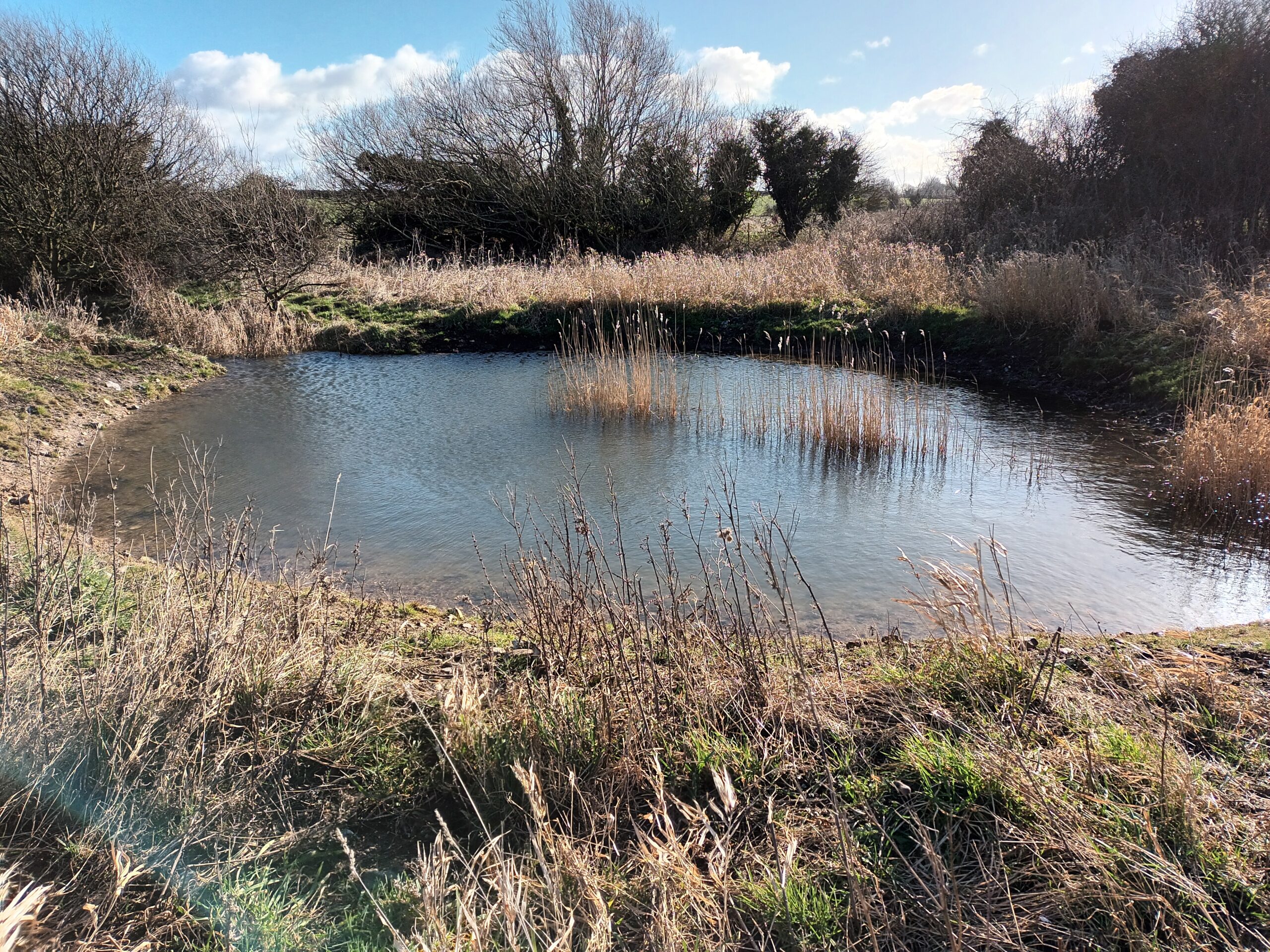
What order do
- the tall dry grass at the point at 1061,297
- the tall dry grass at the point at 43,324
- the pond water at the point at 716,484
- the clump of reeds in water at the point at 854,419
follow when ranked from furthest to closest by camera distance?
the tall dry grass at the point at 43,324, the tall dry grass at the point at 1061,297, the clump of reeds in water at the point at 854,419, the pond water at the point at 716,484

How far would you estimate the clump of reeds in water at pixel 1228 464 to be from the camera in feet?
19.6

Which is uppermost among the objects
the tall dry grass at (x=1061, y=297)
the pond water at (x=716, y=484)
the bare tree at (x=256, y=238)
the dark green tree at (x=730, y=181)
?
the dark green tree at (x=730, y=181)

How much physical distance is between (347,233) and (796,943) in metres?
26.0

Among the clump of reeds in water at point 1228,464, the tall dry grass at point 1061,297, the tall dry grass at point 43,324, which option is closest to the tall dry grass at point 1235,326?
the tall dry grass at point 1061,297

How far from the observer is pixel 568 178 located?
24.2 meters

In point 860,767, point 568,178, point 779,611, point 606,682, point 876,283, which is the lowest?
point 779,611

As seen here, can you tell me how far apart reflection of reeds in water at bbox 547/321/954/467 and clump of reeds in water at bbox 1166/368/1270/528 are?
2.11m

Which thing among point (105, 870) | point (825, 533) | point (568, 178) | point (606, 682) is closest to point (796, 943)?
point (606, 682)

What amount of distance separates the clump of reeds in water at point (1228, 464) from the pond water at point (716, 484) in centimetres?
31

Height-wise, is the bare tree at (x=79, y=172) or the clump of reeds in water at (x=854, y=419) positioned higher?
the bare tree at (x=79, y=172)

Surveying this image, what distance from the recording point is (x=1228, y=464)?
616cm

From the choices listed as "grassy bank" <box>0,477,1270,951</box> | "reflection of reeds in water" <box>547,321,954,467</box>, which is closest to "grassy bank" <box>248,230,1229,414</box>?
"reflection of reeds in water" <box>547,321,954,467</box>

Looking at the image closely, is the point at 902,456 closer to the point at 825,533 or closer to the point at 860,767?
the point at 825,533

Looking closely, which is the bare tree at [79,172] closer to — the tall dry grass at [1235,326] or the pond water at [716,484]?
the pond water at [716,484]
